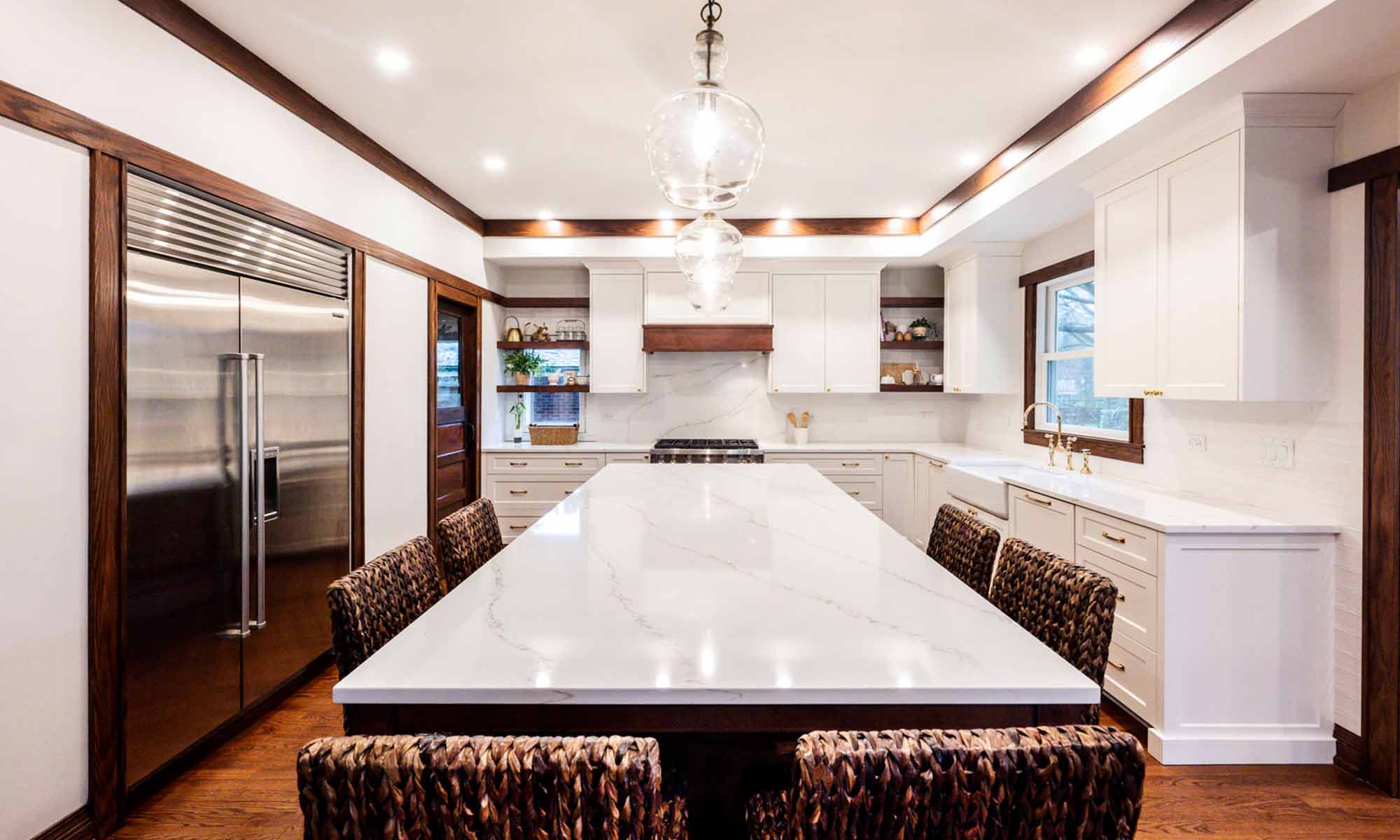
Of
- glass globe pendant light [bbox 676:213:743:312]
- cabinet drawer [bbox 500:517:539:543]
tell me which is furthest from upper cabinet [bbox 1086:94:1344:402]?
cabinet drawer [bbox 500:517:539:543]

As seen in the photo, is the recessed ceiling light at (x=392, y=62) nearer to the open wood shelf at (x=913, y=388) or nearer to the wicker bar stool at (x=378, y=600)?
the wicker bar stool at (x=378, y=600)

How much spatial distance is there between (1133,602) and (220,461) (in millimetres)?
3393

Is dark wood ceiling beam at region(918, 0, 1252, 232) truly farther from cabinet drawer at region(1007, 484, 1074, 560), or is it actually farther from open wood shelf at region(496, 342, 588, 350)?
open wood shelf at region(496, 342, 588, 350)

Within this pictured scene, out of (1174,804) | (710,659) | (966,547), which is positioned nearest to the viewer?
(710,659)

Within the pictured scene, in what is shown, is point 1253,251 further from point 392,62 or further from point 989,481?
point 392,62

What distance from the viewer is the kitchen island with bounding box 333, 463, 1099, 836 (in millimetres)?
950

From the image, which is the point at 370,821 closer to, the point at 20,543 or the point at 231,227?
the point at 20,543

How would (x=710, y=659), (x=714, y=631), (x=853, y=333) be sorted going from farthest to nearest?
(x=853, y=333), (x=714, y=631), (x=710, y=659)

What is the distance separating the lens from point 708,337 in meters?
5.12

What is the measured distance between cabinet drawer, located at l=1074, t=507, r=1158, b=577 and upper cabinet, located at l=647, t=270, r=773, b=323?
9.62 ft

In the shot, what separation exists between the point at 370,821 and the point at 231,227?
242cm

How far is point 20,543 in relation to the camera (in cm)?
164

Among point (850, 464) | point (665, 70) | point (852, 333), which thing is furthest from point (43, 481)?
point (852, 333)

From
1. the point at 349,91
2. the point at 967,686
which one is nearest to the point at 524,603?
the point at 967,686
